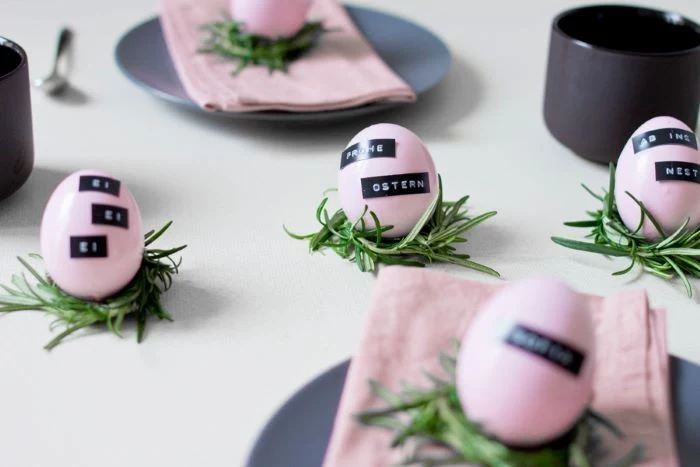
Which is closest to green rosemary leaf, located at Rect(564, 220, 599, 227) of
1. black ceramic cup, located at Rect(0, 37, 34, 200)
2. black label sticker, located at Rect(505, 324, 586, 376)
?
black label sticker, located at Rect(505, 324, 586, 376)

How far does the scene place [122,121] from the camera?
3.67 ft

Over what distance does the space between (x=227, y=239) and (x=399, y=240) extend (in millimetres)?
153

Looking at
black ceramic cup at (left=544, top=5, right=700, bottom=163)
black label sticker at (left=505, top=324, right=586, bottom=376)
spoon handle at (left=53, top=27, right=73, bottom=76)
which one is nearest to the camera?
black label sticker at (left=505, top=324, right=586, bottom=376)

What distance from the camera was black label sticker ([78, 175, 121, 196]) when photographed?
725 mm

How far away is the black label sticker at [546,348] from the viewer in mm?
529

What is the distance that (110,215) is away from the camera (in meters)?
0.72

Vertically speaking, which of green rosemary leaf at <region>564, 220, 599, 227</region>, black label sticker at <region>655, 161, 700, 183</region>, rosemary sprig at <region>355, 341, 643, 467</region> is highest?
rosemary sprig at <region>355, 341, 643, 467</region>

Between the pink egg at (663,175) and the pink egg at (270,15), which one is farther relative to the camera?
the pink egg at (270,15)

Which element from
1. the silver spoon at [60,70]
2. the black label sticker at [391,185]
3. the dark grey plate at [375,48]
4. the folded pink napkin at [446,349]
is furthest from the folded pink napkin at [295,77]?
the folded pink napkin at [446,349]

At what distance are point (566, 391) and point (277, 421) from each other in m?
0.16

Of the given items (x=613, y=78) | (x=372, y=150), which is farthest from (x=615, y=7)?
(x=372, y=150)

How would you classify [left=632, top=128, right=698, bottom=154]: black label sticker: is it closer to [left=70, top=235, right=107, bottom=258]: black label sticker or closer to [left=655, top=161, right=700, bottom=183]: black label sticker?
[left=655, top=161, right=700, bottom=183]: black label sticker

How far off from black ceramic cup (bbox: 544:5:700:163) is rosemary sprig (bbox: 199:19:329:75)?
0.97ft

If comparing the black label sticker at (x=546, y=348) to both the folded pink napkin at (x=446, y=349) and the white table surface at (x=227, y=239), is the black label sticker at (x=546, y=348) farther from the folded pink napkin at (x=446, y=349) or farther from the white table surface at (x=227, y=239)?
the white table surface at (x=227, y=239)
